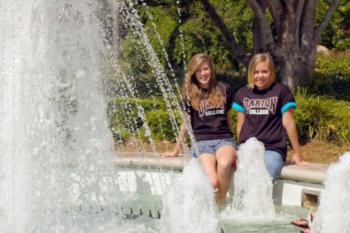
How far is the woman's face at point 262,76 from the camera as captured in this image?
17.4ft

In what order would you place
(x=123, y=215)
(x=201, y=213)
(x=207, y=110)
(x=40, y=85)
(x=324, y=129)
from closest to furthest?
(x=201, y=213) → (x=40, y=85) → (x=123, y=215) → (x=207, y=110) → (x=324, y=129)

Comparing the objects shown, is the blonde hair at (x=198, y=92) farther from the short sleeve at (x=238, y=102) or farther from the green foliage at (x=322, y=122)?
the green foliage at (x=322, y=122)

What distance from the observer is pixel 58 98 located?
171 inches

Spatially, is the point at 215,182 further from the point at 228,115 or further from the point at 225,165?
the point at 228,115

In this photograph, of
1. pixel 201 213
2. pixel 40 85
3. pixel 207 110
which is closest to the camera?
pixel 201 213

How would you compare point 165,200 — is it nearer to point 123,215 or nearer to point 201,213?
point 201,213

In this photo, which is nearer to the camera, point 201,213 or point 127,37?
point 201,213

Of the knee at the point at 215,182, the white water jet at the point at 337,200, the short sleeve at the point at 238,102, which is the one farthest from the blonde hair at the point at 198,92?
the white water jet at the point at 337,200

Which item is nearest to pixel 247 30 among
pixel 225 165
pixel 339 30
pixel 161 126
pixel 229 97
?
pixel 339 30

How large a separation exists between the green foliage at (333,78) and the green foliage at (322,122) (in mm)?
1543

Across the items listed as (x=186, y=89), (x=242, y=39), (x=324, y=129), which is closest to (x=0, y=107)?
(x=186, y=89)

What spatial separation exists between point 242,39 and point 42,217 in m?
11.5

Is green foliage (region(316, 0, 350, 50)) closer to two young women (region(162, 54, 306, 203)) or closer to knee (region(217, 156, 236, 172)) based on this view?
two young women (region(162, 54, 306, 203))

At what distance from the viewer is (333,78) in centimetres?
1193
